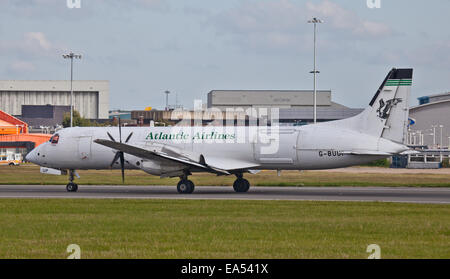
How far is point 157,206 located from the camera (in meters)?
30.9

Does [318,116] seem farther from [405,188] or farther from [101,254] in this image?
[101,254]

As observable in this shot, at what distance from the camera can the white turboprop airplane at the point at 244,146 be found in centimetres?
3838

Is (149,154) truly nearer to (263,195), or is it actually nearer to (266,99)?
(263,195)

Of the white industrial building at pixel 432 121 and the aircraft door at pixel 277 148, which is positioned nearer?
the aircraft door at pixel 277 148

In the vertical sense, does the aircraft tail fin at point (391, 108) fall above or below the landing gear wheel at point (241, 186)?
above

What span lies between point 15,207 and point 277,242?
15.5 m

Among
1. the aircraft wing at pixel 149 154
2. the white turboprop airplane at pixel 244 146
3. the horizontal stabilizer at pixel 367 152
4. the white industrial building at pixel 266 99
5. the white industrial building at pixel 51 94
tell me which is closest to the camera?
the horizontal stabilizer at pixel 367 152

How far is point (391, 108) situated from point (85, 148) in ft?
63.1

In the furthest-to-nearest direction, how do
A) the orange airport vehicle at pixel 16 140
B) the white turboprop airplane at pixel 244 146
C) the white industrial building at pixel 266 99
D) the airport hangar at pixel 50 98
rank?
1. the airport hangar at pixel 50 98
2. the white industrial building at pixel 266 99
3. the orange airport vehicle at pixel 16 140
4. the white turboprop airplane at pixel 244 146

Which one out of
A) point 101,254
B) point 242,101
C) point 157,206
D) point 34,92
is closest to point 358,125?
point 157,206

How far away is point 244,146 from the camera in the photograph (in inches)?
1594

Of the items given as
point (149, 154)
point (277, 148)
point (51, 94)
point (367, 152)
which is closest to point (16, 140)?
point (149, 154)

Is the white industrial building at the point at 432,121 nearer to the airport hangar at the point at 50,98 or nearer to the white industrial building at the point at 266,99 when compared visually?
the white industrial building at the point at 266,99

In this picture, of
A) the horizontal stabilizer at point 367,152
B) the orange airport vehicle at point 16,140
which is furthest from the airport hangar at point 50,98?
the horizontal stabilizer at point 367,152
